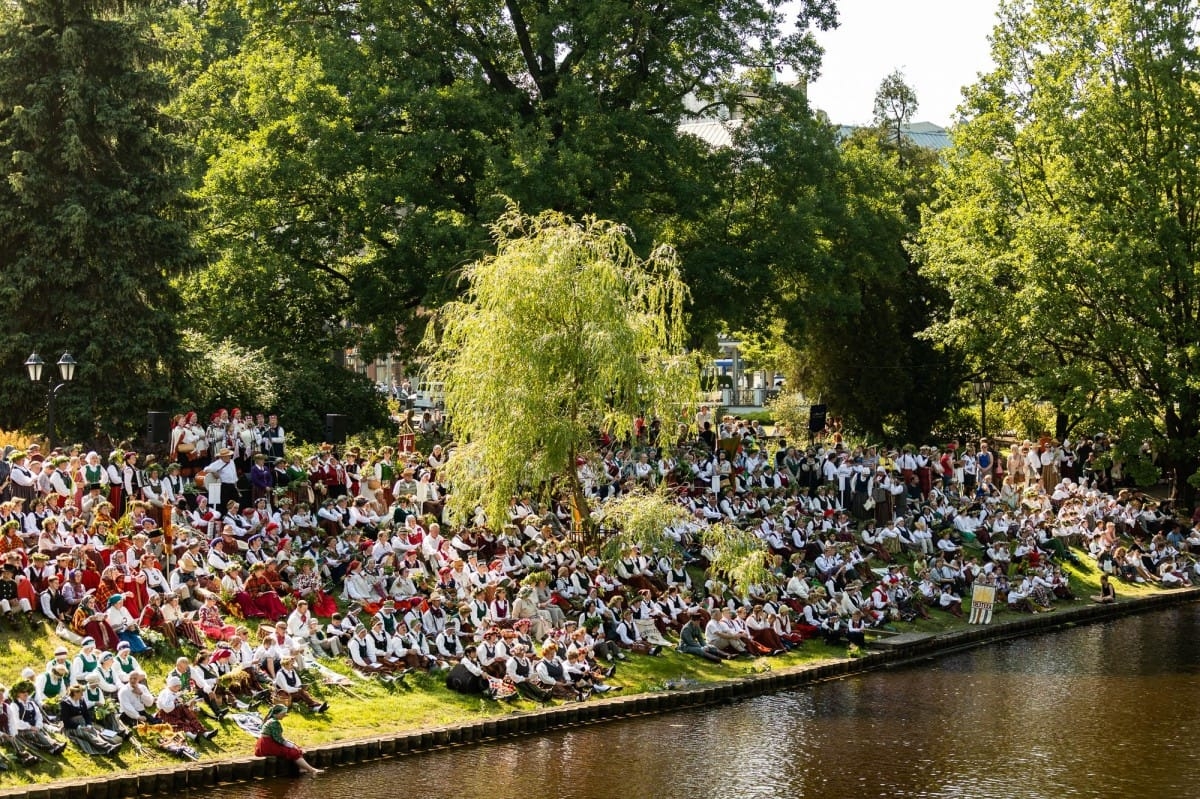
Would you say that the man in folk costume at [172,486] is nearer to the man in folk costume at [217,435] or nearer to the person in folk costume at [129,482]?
the person in folk costume at [129,482]

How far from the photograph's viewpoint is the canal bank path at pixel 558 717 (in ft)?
57.9

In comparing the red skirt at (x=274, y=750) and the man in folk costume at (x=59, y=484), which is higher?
the man in folk costume at (x=59, y=484)

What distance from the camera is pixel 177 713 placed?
19.1 metres

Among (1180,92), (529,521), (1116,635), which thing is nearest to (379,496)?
(529,521)

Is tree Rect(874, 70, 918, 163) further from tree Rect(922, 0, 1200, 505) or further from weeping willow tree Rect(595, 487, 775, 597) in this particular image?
weeping willow tree Rect(595, 487, 775, 597)

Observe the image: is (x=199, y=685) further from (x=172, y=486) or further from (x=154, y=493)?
(x=172, y=486)

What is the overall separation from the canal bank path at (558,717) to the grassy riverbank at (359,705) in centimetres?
27

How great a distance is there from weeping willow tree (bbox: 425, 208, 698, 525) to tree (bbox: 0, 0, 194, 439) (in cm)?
846

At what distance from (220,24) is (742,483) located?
77.6 feet

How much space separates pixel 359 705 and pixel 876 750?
798 cm

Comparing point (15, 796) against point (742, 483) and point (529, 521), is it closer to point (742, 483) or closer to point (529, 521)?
point (529, 521)

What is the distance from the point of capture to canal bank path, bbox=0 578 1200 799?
57.9ft

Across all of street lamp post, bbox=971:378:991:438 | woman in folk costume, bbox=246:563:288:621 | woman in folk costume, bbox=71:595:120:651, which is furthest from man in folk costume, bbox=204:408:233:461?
street lamp post, bbox=971:378:991:438

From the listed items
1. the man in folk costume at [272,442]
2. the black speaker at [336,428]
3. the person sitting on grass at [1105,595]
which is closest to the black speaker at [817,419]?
the person sitting on grass at [1105,595]
